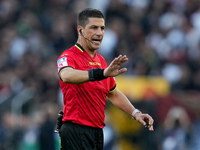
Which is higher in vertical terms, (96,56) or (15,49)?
(15,49)

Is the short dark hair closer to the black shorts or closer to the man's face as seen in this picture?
the man's face

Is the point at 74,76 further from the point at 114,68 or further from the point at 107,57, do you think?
the point at 107,57

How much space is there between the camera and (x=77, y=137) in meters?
6.41

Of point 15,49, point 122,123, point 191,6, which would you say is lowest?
point 122,123

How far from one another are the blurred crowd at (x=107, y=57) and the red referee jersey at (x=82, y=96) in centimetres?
536

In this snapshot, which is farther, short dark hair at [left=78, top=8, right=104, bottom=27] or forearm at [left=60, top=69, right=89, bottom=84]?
short dark hair at [left=78, top=8, right=104, bottom=27]

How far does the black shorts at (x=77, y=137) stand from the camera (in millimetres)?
6400

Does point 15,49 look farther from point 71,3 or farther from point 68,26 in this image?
point 71,3

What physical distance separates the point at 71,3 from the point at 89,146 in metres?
12.6

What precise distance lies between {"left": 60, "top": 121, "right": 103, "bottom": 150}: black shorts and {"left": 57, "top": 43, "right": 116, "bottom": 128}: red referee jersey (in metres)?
0.07

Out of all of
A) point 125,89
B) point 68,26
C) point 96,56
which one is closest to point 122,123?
point 125,89

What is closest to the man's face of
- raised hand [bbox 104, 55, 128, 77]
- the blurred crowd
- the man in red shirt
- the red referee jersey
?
the man in red shirt

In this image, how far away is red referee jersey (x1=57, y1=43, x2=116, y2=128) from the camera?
6355 millimetres

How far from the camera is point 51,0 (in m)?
18.6
